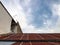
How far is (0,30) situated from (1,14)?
7.24 ft

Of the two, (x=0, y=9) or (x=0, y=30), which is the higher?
(x=0, y=9)

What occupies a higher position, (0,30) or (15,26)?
(15,26)

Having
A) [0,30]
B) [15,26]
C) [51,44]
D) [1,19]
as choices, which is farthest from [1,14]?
[15,26]

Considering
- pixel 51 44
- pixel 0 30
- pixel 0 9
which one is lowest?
pixel 51 44

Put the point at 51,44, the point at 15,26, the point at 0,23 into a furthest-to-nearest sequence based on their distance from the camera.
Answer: the point at 15,26 → the point at 0,23 → the point at 51,44

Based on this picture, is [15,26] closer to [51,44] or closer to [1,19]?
[1,19]

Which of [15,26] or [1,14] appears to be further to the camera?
[15,26]

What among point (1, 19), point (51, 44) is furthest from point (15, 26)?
point (51, 44)

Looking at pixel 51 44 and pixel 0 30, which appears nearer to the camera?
pixel 51 44

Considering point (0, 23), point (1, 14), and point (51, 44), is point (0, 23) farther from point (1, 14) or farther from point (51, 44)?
point (51, 44)

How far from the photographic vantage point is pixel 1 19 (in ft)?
72.5

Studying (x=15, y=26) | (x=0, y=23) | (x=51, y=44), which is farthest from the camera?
(x=15, y=26)

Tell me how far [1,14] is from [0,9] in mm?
695

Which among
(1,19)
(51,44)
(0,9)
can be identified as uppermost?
(0,9)
